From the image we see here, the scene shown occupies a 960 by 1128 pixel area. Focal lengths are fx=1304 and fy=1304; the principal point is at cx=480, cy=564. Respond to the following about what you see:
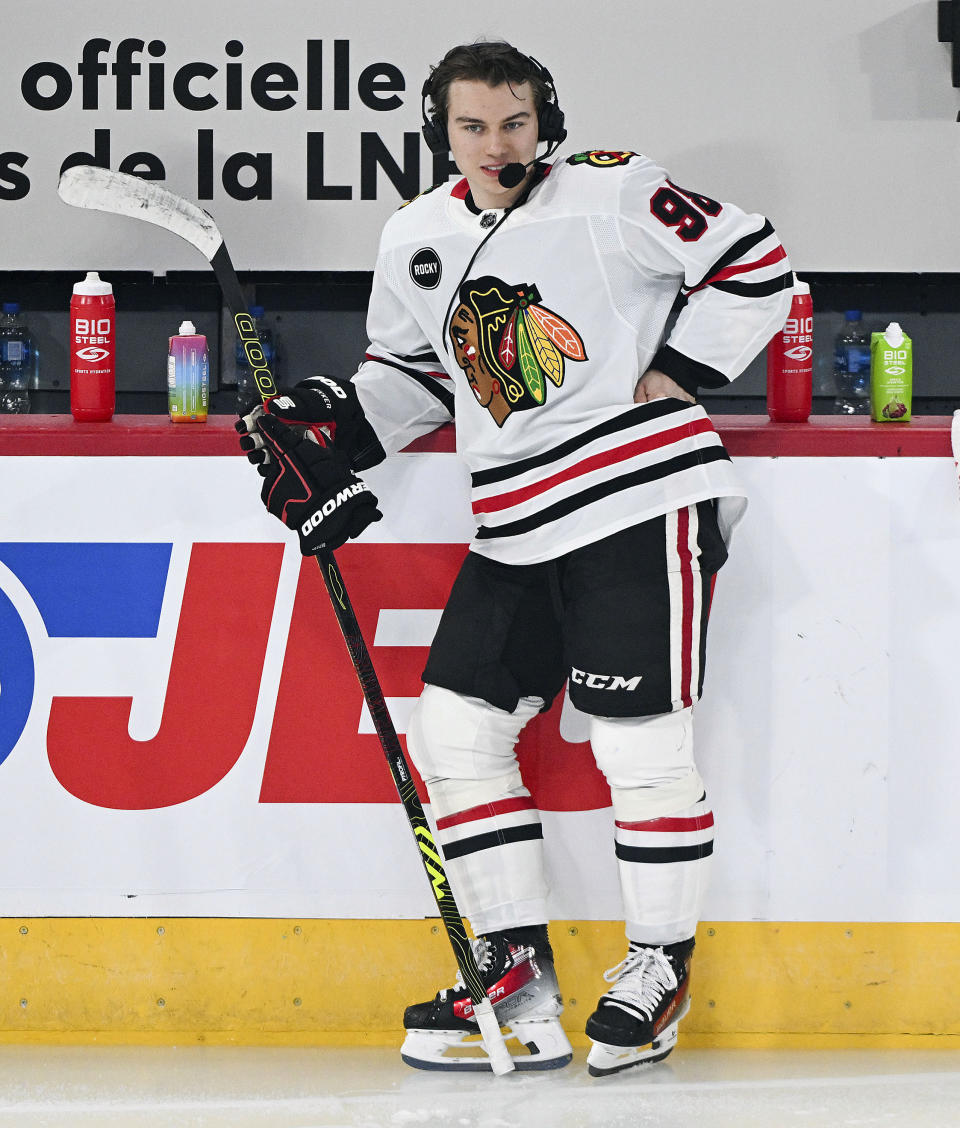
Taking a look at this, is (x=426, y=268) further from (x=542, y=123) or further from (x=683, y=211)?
(x=683, y=211)

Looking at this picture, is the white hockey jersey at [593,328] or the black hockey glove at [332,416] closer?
the white hockey jersey at [593,328]

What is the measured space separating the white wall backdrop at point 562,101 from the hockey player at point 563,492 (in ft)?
7.47

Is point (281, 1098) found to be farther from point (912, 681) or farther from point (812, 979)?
point (912, 681)

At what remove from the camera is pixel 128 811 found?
1.98 metres

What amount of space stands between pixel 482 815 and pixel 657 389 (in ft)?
2.08

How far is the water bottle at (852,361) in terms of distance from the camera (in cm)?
409

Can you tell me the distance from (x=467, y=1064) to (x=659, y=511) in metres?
0.81

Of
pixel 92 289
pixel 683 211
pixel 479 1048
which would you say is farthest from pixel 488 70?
pixel 479 1048

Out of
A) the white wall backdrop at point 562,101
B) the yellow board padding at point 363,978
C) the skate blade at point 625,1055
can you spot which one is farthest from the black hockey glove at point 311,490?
the white wall backdrop at point 562,101

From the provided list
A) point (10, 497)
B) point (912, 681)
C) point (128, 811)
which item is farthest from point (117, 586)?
point (912, 681)

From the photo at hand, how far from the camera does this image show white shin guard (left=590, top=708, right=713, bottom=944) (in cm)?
173

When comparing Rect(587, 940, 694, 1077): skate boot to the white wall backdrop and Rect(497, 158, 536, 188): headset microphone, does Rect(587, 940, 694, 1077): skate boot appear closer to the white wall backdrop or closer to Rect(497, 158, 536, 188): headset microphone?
Rect(497, 158, 536, 188): headset microphone

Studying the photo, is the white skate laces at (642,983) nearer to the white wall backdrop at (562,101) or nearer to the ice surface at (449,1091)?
the ice surface at (449,1091)

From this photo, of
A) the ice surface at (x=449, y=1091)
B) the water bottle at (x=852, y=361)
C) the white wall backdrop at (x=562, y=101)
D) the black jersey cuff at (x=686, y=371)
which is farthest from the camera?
the water bottle at (x=852, y=361)
